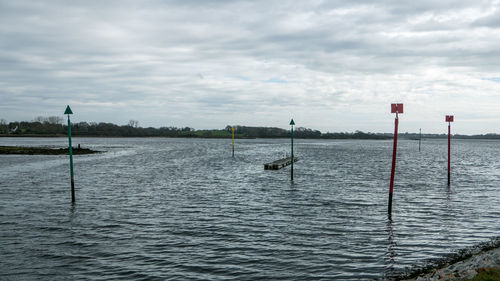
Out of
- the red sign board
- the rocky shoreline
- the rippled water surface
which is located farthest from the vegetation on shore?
the red sign board

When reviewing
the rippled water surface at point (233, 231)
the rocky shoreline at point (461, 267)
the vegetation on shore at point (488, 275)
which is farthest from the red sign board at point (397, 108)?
the vegetation on shore at point (488, 275)

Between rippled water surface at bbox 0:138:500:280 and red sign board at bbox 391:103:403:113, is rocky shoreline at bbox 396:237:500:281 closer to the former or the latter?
rippled water surface at bbox 0:138:500:280

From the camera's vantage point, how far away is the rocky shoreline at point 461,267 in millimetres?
10641

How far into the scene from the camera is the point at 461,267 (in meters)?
11.7

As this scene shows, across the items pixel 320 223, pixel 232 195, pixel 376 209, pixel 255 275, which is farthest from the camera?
pixel 232 195

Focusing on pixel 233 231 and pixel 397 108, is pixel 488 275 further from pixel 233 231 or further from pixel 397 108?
pixel 397 108

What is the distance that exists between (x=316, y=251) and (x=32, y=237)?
492 inches

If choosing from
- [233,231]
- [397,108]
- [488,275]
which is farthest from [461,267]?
[397,108]

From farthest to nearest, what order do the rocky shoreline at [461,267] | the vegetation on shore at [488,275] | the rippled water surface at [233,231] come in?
the rippled water surface at [233,231] → the rocky shoreline at [461,267] → the vegetation on shore at [488,275]

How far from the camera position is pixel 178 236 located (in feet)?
55.4

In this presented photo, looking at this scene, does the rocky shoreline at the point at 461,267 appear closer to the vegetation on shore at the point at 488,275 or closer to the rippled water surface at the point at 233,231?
the vegetation on shore at the point at 488,275

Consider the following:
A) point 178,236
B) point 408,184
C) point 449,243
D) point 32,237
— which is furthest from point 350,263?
point 408,184

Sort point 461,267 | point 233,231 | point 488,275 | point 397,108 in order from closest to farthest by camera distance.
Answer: point 488,275 < point 461,267 < point 233,231 < point 397,108

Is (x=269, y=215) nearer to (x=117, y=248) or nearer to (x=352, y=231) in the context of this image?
(x=352, y=231)
